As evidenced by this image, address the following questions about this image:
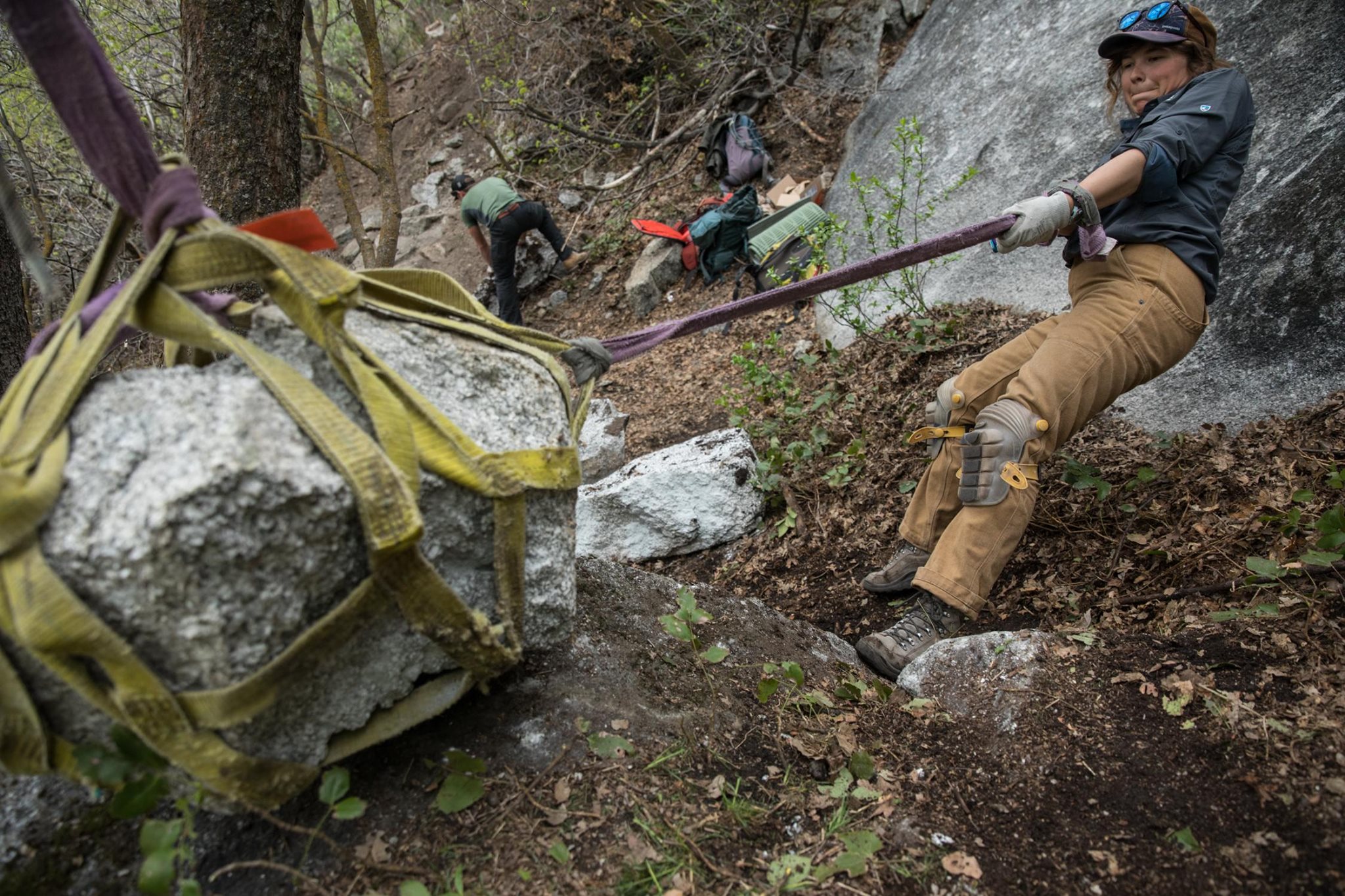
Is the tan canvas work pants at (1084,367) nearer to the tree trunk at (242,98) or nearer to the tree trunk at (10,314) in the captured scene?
the tree trunk at (242,98)

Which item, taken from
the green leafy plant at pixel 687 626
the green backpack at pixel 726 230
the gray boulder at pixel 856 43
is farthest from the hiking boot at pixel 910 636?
the gray boulder at pixel 856 43

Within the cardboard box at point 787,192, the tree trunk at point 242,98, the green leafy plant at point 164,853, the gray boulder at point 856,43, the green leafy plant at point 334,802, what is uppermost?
the tree trunk at point 242,98

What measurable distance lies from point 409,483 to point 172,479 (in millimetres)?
343

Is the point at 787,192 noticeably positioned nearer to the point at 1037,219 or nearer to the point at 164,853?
the point at 1037,219

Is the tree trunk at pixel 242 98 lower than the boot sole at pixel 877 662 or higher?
higher

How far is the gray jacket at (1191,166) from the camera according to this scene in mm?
2342

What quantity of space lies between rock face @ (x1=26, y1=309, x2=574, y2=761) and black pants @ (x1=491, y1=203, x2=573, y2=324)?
739 cm

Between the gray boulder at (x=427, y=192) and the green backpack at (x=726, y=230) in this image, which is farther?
the gray boulder at (x=427, y=192)

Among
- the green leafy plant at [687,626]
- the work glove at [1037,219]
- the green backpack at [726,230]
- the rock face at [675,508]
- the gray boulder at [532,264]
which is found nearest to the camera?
the green leafy plant at [687,626]

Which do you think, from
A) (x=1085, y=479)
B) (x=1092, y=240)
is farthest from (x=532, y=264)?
(x=1092, y=240)

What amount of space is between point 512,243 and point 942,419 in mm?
6842

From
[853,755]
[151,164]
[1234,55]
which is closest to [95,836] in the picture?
[151,164]

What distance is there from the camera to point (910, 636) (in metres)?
2.51

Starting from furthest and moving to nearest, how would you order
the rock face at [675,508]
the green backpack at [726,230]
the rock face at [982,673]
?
the green backpack at [726,230]
the rock face at [675,508]
the rock face at [982,673]
